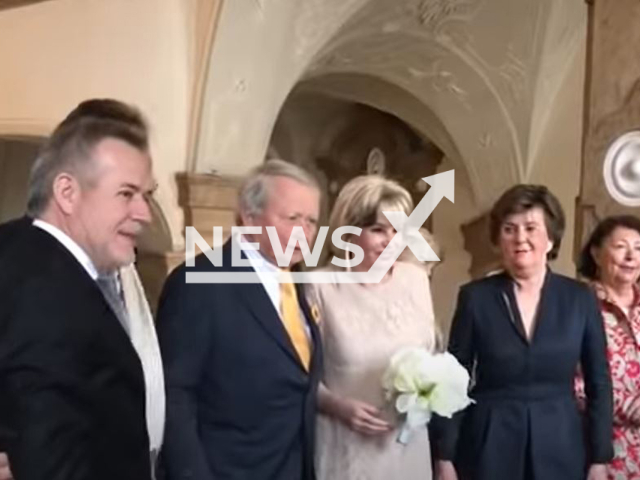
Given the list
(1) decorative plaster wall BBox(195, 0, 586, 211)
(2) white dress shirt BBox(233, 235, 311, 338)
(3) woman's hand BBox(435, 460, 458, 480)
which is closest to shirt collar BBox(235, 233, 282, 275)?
(2) white dress shirt BBox(233, 235, 311, 338)

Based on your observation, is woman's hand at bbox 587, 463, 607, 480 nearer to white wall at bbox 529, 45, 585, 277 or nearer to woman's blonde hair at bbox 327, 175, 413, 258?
woman's blonde hair at bbox 327, 175, 413, 258

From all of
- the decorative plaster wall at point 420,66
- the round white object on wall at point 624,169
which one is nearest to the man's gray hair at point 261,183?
the round white object on wall at point 624,169

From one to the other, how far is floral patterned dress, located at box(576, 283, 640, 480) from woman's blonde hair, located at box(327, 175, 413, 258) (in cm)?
71

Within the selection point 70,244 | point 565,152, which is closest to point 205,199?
point 565,152

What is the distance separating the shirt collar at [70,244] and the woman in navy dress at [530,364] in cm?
138

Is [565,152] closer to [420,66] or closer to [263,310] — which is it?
[420,66]

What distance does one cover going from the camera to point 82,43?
5152mm

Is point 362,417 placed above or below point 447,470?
above

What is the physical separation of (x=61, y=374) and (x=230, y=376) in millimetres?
910

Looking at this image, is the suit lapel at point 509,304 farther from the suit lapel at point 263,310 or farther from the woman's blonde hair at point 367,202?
the suit lapel at point 263,310

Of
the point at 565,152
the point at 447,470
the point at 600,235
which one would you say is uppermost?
Answer: the point at 565,152

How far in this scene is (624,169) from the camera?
3.78 metres

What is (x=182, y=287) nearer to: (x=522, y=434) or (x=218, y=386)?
(x=218, y=386)

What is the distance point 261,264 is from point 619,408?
1.18 meters
